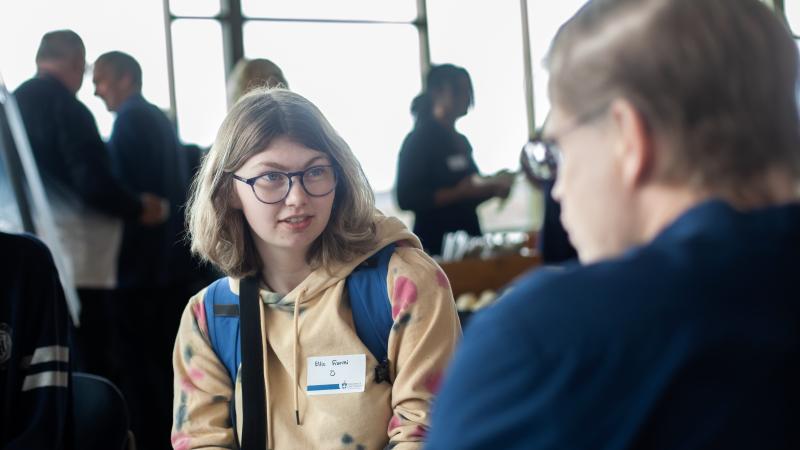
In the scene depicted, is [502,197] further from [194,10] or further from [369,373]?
[369,373]

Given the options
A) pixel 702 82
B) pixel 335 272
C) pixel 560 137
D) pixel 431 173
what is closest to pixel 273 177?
pixel 335 272

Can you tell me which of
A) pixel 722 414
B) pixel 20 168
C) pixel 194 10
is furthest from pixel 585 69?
pixel 194 10

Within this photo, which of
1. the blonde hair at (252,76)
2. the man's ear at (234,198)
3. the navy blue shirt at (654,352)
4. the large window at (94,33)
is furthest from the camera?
the large window at (94,33)

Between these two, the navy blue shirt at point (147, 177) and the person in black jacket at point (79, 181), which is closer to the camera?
the person in black jacket at point (79, 181)

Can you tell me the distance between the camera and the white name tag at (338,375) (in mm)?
1724

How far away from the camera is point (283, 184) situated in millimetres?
1853

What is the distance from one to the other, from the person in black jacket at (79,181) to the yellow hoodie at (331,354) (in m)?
2.07

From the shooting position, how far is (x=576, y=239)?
83cm

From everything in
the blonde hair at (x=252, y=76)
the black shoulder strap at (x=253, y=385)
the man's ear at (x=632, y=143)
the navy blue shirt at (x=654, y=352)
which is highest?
the blonde hair at (x=252, y=76)

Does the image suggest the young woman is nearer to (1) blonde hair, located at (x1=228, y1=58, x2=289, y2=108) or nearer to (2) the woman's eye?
(2) the woman's eye

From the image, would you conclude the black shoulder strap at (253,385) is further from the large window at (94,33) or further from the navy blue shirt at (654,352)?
Result: the large window at (94,33)

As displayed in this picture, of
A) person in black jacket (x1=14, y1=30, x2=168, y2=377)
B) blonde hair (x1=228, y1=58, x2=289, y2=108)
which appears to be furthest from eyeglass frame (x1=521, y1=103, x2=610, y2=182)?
person in black jacket (x1=14, y1=30, x2=168, y2=377)

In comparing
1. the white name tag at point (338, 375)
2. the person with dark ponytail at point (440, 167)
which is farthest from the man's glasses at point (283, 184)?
the person with dark ponytail at point (440, 167)

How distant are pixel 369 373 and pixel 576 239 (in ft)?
3.15
